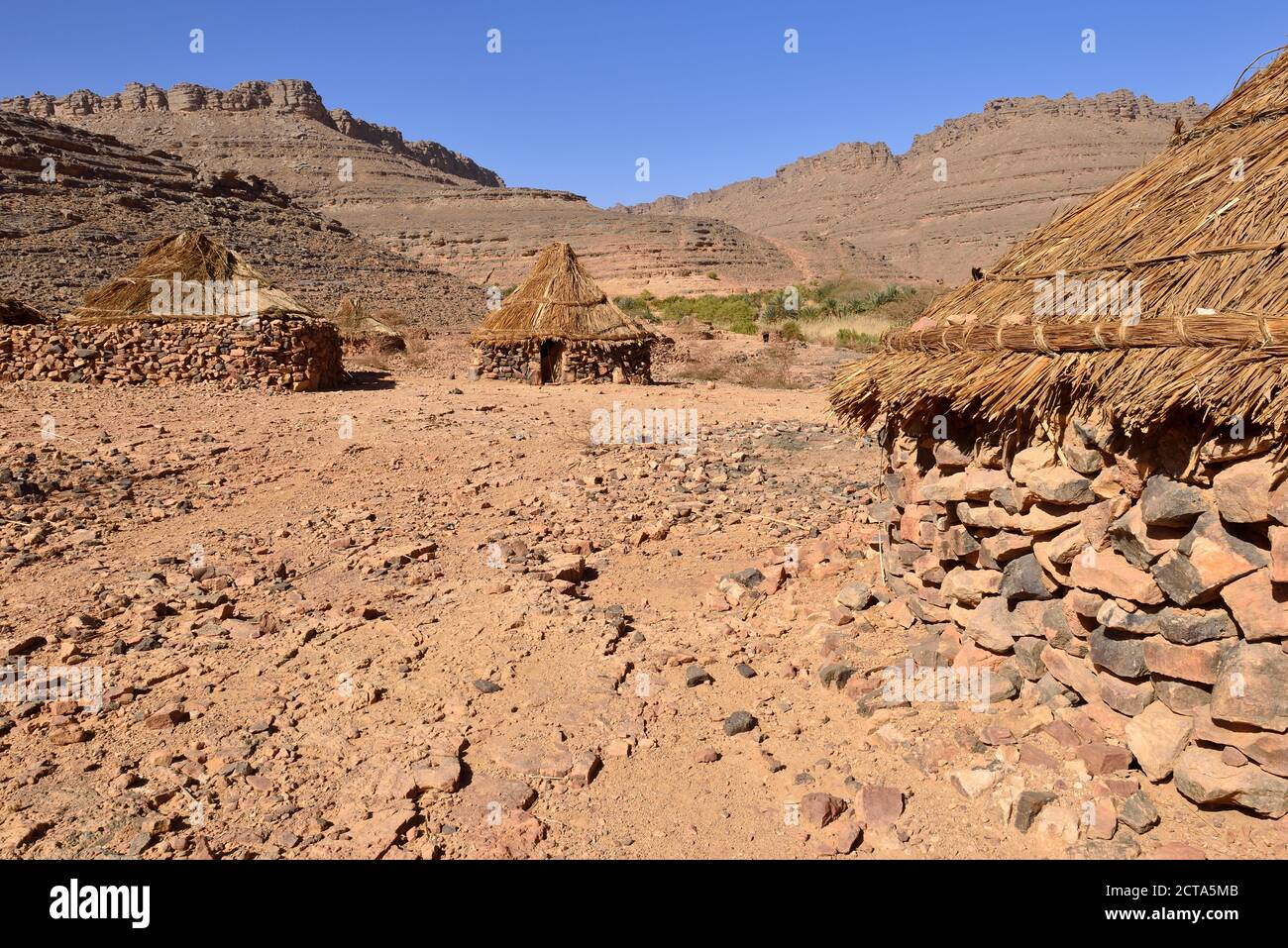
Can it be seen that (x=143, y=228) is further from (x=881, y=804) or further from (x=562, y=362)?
(x=881, y=804)

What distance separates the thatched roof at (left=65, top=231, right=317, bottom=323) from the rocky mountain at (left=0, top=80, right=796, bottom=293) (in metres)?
24.1

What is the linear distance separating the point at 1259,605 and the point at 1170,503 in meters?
0.43

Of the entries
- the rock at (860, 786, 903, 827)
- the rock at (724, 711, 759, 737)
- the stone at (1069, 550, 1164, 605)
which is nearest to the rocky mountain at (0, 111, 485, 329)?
the rock at (724, 711, 759, 737)

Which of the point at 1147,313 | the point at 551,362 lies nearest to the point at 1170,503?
the point at 1147,313

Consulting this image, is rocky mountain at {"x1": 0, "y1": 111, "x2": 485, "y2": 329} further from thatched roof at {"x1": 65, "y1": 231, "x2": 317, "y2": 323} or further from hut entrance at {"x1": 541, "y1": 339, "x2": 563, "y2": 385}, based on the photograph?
hut entrance at {"x1": 541, "y1": 339, "x2": 563, "y2": 385}

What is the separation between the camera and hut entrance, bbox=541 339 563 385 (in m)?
15.2

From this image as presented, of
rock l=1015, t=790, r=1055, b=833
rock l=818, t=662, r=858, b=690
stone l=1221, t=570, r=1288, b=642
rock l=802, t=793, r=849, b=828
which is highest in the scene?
stone l=1221, t=570, r=1288, b=642

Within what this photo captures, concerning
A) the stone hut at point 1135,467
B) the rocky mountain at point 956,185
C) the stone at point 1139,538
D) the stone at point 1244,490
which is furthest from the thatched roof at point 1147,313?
the rocky mountain at point 956,185

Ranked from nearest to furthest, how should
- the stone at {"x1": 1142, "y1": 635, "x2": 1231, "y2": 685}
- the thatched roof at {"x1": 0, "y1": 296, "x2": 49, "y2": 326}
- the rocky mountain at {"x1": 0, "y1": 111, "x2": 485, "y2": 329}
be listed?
the stone at {"x1": 1142, "y1": 635, "x2": 1231, "y2": 685}, the thatched roof at {"x1": 0, "y1": 296, "x2": 49, "y2": 326}, the rocky mountain at {"x1": 0, "y1": 111, "x2": 485, "y2": 329}

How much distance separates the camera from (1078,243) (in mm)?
4004

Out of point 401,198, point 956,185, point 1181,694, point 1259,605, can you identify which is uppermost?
point 956,185

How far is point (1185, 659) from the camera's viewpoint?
9.82ft

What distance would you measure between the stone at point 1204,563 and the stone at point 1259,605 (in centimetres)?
3
